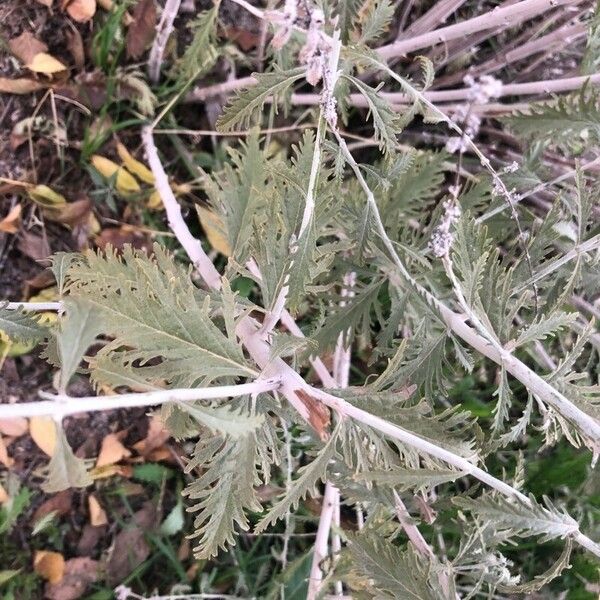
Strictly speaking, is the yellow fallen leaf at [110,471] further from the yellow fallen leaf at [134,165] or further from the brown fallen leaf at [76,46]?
the brown fallen leaf at [76,46]

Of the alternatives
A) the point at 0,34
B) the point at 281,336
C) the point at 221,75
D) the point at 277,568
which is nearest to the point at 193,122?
the point at 221,75

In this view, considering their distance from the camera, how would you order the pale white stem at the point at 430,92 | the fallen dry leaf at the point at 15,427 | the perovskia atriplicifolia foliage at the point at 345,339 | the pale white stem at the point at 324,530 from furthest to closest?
the fallen dry leaf at the point at 15,427
the pale white stem at the point at 324,530
the pale white stem at the point at 430,92
the perovskia atriplicifolia foliage at the point at 345,339

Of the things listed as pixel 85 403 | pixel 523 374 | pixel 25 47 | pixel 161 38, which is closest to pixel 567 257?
pixel 523 374

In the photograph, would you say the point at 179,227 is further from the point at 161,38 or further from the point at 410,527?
the point at 410,527

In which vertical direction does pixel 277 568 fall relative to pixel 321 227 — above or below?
below

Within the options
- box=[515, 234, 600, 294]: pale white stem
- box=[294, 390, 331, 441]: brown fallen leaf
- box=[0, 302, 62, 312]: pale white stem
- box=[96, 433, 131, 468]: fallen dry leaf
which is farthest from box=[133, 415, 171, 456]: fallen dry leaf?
box=[515, 234, 600, 294]: pale white stem

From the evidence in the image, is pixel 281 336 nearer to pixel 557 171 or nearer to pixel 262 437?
pixel 262 437

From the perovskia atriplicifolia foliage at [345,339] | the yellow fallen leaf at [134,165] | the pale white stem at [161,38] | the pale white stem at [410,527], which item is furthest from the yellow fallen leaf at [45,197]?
the pale white stem at [410,527]
